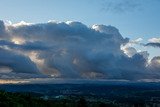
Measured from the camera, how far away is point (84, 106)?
653 feet

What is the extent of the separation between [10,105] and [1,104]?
7.63 m

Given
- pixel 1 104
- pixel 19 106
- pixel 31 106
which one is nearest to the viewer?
pixel 1 104

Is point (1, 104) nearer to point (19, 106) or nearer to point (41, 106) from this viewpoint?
point (19, 106)

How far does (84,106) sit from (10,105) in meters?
48.1

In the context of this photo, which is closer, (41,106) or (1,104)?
(1,104)

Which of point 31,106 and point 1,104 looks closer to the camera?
point 1,104

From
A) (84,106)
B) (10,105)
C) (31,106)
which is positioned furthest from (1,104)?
(84,106)

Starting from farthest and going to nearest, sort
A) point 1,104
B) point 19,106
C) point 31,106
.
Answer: point 31,106 < point 19,106 < point 1,104

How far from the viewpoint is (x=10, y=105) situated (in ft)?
526

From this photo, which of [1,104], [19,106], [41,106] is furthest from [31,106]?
[1,104]

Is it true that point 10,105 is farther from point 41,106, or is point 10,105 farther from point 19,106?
point 41,106

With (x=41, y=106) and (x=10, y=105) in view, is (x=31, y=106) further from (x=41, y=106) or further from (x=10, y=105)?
(x=10, y=105)

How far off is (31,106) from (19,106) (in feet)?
76.8

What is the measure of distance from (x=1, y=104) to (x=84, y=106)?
55.4m
